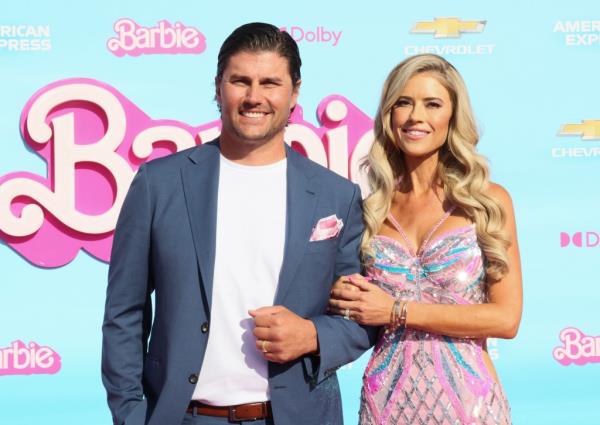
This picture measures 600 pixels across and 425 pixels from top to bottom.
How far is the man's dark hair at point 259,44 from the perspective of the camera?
7.58ft

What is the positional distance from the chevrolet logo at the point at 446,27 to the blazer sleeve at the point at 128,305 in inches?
97.0

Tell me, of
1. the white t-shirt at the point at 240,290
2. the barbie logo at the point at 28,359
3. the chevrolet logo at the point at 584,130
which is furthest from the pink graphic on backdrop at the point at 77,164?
the white t-shirt at the point at 240,290

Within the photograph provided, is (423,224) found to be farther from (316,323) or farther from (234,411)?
(234,411)

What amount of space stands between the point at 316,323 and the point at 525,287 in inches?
92.5

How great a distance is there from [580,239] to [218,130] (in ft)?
6.06

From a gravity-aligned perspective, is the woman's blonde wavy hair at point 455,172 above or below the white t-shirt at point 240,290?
above

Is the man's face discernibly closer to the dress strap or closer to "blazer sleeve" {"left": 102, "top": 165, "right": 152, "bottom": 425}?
"blazer sleeve" {"left": 102, "top": 165, "right": 152, "bottom": 425}

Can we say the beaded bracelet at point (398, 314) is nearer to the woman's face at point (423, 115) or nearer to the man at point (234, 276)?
the man at point (234, 276)

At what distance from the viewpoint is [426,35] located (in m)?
4.41

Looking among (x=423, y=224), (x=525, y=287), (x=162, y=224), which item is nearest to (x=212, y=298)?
(x=162, y=224)

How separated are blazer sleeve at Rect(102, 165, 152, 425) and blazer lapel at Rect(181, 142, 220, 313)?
0.11 meters

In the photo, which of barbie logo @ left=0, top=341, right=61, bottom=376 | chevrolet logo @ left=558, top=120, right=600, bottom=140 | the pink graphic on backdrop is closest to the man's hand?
the pink graphic on backdrop

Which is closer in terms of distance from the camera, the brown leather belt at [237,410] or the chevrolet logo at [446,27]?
the brown leather belt at [237,410]

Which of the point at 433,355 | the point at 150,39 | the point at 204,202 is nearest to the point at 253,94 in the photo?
the point at 204,202
